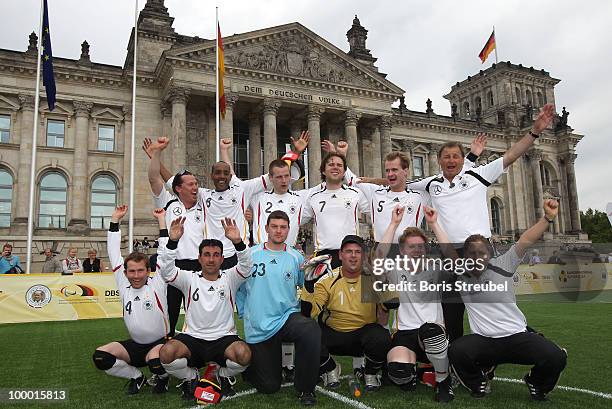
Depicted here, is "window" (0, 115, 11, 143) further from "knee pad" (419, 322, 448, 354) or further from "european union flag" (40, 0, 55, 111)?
"knee pad" (419, 322, 448, 354)

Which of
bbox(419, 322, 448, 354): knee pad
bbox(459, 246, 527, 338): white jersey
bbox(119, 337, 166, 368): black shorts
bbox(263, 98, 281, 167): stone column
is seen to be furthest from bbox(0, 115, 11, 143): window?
bbox(459, 246, 527, 338): white jersey

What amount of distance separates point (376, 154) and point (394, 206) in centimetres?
3533

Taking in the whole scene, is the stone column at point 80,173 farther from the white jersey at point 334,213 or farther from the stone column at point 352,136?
the white jersey at point 334,213

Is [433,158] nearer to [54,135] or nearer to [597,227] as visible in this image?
[54,135]

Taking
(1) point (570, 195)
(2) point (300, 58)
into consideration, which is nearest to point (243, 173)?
(2) point (300, 58)

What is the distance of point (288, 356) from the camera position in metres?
6.79

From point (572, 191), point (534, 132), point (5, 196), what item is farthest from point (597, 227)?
point (534, 132)

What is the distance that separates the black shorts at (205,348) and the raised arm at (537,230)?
356 centimetres

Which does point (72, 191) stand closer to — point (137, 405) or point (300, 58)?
point (300, 58)

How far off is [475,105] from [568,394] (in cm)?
6609

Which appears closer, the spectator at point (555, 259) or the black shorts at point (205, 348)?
the black shorts at point (205, 348)

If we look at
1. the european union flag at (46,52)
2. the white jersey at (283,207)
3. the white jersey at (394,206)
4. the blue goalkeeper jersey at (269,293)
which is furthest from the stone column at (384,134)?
the blue goalkeeper jersey at (269,293)

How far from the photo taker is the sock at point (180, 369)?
5809mm

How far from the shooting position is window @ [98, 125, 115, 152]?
35.6 meters
